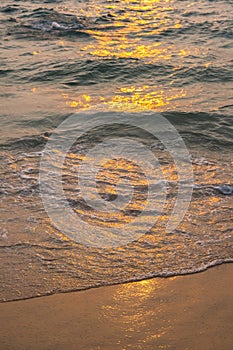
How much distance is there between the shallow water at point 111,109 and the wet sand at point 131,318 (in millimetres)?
→ 156

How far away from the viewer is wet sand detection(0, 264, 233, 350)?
3006 millimetres

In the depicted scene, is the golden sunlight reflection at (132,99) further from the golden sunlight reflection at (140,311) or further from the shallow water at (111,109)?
the golden sunlight reflection at (140,311)

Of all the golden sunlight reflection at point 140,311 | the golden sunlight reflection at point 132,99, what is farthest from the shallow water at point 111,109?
the golden sunlight reflection at point 140,311

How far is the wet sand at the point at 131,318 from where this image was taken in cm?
301

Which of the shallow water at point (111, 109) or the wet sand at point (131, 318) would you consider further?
the shallow water at point (111, 109)

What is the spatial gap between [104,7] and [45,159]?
9.17 meters

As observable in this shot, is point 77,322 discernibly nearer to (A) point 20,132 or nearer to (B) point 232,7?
(A) point 20,132

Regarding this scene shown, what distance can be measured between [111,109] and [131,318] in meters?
4.34

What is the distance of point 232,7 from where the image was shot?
13.4m

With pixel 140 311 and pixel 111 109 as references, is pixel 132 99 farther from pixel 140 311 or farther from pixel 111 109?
A: pixel 140 311

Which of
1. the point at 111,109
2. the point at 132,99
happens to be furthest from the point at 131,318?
the point at 132,99

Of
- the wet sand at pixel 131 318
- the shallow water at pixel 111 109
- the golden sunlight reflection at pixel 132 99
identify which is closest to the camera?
the wet sand at pixel 131 318

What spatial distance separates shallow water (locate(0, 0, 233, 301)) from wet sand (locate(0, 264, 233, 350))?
16 centimetres

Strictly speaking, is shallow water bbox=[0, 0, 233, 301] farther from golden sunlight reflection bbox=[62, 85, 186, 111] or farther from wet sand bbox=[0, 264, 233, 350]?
wet sand bbox=[0, 264, 233, 350]
